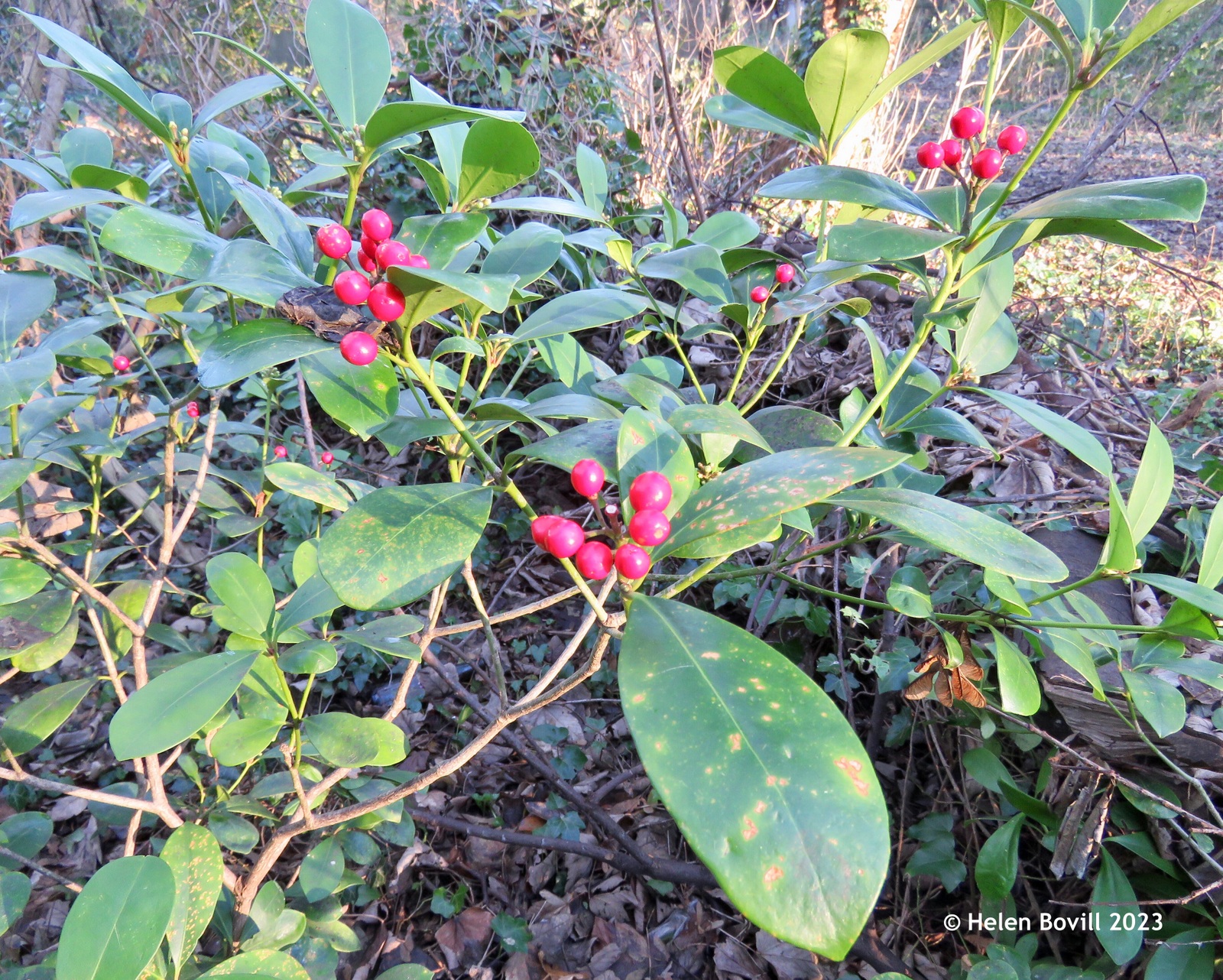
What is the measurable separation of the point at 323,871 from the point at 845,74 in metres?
1.55

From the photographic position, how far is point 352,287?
52cm

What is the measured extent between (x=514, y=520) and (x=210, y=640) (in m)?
1.06

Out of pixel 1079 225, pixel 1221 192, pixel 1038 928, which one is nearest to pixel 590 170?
pixel 1079 225

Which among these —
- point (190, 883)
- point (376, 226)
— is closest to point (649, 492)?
point (376, 226)

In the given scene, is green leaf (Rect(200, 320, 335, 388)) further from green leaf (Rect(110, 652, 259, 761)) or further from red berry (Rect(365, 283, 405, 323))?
green leaf (Rect(110, 652, 259, 761))

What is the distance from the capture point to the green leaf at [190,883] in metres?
0.88

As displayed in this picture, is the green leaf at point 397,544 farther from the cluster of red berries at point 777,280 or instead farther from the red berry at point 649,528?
the cluster of red berries at point 777,280

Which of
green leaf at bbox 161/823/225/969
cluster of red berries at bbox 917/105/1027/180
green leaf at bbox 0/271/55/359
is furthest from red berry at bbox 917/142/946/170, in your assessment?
green leaf at bbox 161/823/225/969

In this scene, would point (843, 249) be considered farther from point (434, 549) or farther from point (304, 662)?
point (304, 662)

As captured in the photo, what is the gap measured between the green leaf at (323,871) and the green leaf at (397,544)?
95cm

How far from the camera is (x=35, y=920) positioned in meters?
1.53

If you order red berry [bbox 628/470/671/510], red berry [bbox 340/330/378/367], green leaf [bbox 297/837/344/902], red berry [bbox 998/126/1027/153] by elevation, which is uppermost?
red berry [bbox 998/126/1027/153]

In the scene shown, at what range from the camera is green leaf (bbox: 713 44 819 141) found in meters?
0.82

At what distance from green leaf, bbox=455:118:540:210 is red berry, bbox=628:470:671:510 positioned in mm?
348
